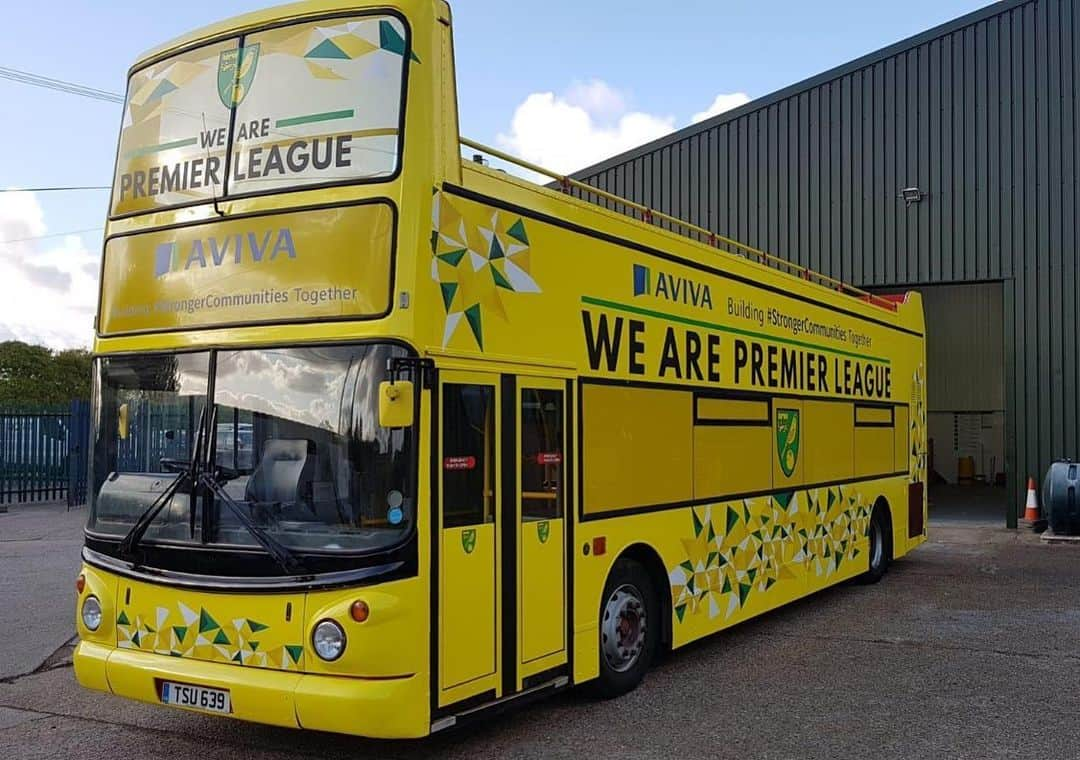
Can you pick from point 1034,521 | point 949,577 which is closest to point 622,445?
point 949,577

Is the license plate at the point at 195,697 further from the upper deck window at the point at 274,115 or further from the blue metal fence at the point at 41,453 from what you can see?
the blue metal fence at the point at 41,453

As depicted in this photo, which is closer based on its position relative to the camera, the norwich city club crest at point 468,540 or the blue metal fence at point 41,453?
the norwich city club crest at point 468,540

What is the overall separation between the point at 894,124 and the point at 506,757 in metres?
16.0

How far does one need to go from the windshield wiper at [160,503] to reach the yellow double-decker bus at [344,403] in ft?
0.05

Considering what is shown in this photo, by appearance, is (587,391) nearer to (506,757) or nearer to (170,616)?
(506,757)

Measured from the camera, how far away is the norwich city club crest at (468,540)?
5.50 meters

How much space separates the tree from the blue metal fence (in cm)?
1204

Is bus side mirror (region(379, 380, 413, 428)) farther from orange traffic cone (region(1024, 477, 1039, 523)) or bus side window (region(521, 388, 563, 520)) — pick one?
orange traffic cone (region(1024, 477, 1039, 523))

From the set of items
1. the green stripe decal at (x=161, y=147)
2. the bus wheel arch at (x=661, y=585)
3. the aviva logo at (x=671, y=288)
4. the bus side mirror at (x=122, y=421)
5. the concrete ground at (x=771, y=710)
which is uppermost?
the green stripe decal at (x=161, y=147)

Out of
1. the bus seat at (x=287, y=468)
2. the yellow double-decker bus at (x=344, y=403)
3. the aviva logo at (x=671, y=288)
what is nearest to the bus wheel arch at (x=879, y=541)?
the aviva logo at (x=671, y=288)

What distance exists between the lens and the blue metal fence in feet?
64.7

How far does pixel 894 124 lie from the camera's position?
18797 mm

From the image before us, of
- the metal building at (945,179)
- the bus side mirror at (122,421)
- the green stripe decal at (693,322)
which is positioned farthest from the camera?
the metal building at (945,179)

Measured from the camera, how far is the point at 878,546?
39.3 feet
